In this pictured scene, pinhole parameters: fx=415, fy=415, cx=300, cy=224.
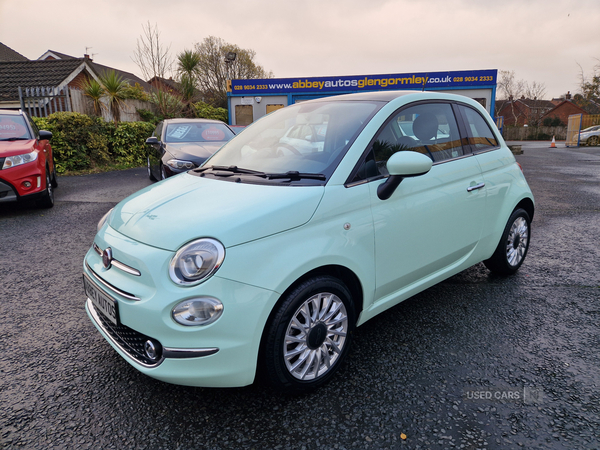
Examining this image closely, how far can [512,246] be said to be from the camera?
12.6 ft

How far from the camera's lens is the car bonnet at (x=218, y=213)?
80.6 inches

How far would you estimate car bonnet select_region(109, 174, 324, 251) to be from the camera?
205cm

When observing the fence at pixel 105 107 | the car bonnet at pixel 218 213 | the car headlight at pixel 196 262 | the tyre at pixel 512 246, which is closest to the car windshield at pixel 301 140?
the car bonnet at pixel 218 213

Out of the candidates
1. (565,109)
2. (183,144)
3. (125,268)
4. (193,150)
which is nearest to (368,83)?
(183,144)

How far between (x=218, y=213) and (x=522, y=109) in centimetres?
7436

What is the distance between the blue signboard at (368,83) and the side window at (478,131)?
12811mm

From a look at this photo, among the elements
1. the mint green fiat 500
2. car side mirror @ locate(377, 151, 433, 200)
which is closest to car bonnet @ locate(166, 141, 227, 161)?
the mint green fiat 500

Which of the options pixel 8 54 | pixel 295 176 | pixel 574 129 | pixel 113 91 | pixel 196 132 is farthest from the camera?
pixel 8 54

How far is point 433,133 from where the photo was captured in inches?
121

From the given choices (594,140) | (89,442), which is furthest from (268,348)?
(594,140)

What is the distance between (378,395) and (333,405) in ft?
0.87

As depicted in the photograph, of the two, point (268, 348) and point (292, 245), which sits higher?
point (292, 245)

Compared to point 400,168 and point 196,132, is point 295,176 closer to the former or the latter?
point 400,168

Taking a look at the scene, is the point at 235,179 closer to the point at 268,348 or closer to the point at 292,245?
the point at 292,245
